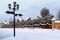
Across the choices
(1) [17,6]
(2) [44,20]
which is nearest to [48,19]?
(2) [44,20]

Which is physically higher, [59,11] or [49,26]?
[59,11]

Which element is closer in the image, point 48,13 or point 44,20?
point 44,20

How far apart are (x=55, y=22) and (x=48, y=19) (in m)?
12.3

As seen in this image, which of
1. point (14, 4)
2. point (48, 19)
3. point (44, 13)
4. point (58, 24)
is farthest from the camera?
point (44, 13)

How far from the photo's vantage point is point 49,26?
40.6m

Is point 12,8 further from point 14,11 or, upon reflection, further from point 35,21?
point 35,21

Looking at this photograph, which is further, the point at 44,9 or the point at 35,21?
the point at 44,9

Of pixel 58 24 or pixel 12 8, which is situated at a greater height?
pixel 12 8

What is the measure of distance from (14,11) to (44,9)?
4289cm

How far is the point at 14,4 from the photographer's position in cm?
1437

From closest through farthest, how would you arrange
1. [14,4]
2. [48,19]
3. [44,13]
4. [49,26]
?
[14,4], [49,26], [48,19], [44,13]

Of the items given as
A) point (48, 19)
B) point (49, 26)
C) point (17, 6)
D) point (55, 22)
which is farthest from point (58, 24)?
point (17, 6)

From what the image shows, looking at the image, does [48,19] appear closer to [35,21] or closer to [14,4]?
[35,21]

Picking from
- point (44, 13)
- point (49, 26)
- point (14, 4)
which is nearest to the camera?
point (14, 4)
